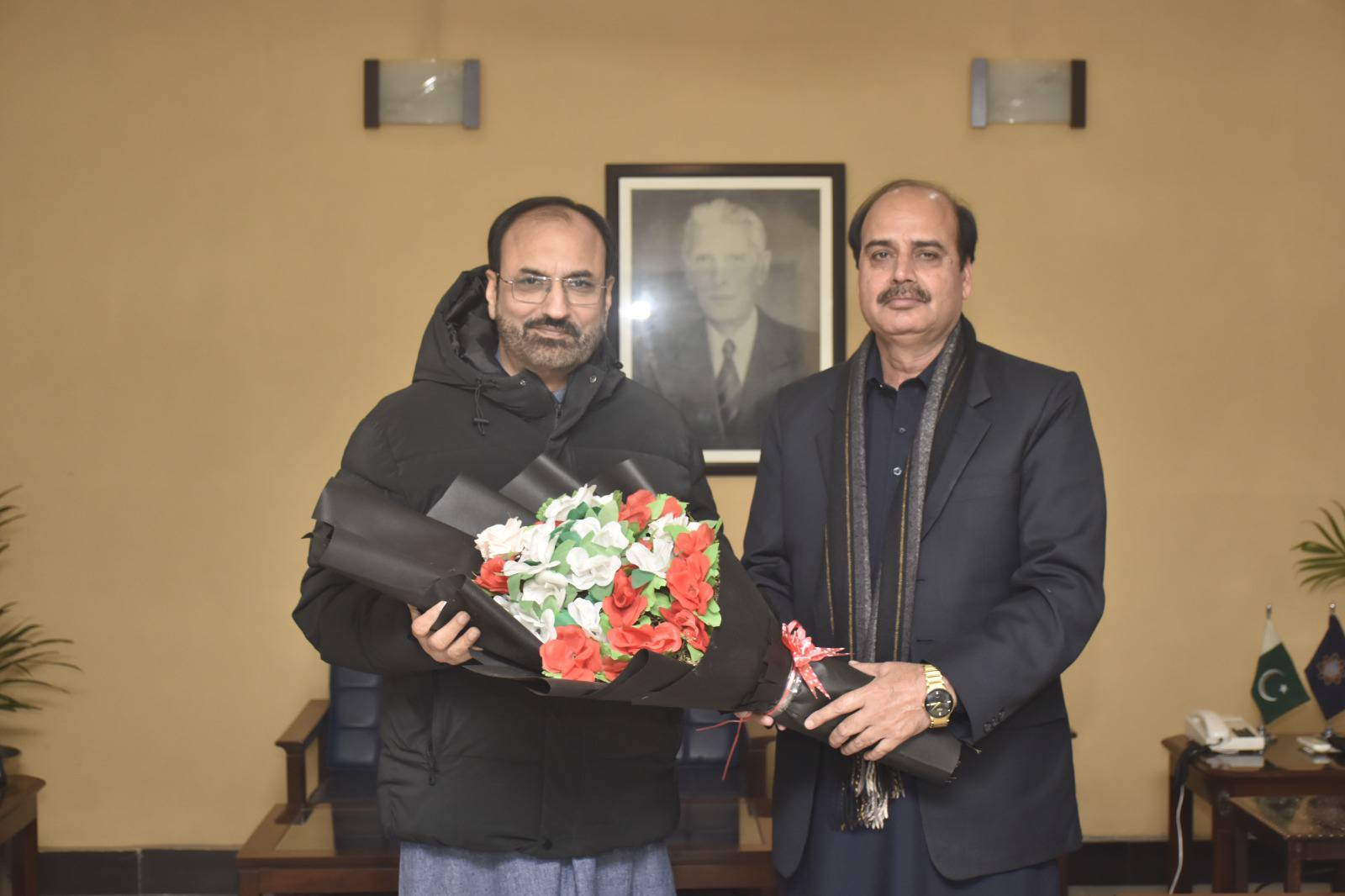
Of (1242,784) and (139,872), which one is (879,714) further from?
(139,872)

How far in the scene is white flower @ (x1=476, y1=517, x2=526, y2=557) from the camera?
1673 millimetres

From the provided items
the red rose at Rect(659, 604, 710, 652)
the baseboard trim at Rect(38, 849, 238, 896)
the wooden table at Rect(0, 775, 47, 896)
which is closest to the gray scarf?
the red rose at Rect(659, 604, 710, 652)

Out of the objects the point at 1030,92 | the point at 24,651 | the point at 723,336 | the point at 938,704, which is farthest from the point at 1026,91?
the point at 24,651

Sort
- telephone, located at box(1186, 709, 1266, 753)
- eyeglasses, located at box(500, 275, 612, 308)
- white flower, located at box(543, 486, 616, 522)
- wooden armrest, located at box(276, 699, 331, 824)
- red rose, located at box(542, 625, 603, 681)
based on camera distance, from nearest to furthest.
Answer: red rose, located at box(542, 625, 603, 681) → white flower, located at box(543, 486, 616, 522) → eyeglasses, located at box(500, 275, 612, 308) → wooden armrest, located at box(276, 699, 331, 824) → telephone, located at box(1186, 709, 1266, 753)

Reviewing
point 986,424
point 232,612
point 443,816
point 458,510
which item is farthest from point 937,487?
point 232,612

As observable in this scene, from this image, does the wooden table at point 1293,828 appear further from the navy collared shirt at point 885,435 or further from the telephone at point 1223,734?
the navy collared shirt at point 885,435

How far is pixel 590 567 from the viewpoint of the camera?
1.60 metres

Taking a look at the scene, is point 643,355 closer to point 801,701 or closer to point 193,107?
point 193,107

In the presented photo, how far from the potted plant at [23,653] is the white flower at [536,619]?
3125 millimetres

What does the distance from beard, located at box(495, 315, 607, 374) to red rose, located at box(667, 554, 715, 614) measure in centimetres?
60

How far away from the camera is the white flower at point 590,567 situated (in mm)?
1602

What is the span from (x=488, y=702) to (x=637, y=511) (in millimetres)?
569

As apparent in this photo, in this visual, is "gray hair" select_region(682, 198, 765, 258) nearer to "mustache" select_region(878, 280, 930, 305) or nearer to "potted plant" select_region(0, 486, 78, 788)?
"mustache" select_region(878, 280, 930, 305)

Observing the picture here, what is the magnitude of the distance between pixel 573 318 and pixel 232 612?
8.60 feet
